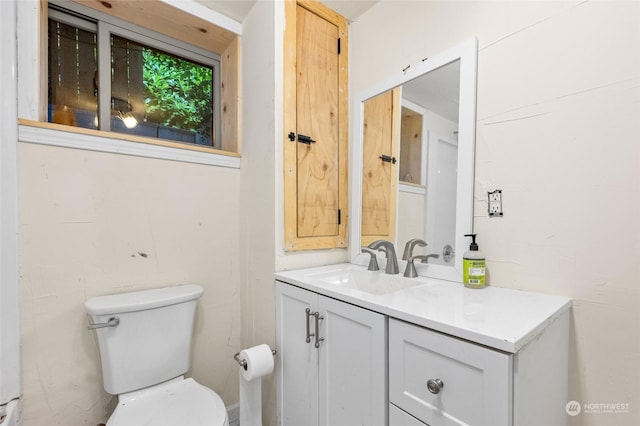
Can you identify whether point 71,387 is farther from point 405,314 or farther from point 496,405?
point 496,405

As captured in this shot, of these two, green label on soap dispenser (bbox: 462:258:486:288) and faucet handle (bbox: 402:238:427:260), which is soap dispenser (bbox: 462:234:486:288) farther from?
faucet handle (bbox: 402:238:427:260)

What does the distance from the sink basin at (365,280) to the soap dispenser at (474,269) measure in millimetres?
190

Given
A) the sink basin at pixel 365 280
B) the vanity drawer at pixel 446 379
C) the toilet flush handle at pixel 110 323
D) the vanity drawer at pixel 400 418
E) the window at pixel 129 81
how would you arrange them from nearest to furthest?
the vanity drawer at pixel 446 379 < the vanity drawer at pixel 400 418 < the toilet flush handle at pixel 110 323 < the sink basin at pixel 365 280 < the window at pixel 129 81

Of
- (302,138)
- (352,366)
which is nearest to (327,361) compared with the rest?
(352,366)

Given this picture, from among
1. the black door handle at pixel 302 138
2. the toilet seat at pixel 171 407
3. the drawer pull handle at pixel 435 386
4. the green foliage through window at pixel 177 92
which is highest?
the green foliage through window at pixel 177 92

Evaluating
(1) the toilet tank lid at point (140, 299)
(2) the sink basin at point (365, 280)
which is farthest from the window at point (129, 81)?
(2) the sink basin at point (365, 280)

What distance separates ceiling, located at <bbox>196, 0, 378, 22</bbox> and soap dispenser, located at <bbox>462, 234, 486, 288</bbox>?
134 cm

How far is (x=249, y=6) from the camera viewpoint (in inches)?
60.1

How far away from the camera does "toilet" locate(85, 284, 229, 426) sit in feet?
3.43

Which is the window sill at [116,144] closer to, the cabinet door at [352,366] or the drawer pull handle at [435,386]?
the cabinet door at [352,366]

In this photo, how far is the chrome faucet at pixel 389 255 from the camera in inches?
51.7

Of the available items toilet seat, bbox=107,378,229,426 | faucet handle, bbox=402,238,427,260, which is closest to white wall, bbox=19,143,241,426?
toilet seat, bbox=107,378,229,426

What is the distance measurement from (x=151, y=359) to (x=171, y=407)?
23 cm

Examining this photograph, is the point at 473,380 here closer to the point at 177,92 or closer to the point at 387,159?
the point at 387,159
